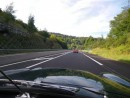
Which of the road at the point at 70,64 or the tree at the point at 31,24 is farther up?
the tree at the point at 31,24

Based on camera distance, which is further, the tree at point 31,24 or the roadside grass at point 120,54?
the tree at point 31,24

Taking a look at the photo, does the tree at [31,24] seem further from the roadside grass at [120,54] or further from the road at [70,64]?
the road at [70,64]

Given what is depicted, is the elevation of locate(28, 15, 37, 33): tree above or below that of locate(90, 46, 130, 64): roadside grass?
above

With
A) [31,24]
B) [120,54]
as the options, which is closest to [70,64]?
[120,54]

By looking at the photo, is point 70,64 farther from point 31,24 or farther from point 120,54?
point 31,24

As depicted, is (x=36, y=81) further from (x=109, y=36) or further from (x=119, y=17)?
(x=109, y=36)

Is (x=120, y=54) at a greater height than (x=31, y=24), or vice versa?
(x=31, y=24)

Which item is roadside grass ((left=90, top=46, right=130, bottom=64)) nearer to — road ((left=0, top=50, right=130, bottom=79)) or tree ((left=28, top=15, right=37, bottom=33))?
road ((left=0, top=50, right=130, bottom=79))

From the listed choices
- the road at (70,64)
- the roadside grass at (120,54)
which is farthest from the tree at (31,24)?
the road at (70,64)

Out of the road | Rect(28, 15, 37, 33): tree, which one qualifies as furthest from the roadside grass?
Rect(28, 15, 37, 33): tree

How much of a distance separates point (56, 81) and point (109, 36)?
3648 inches

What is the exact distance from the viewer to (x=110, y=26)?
89938mm

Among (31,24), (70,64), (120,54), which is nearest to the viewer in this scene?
(70,64)

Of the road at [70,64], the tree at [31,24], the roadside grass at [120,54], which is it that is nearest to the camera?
the road at [70,64]
